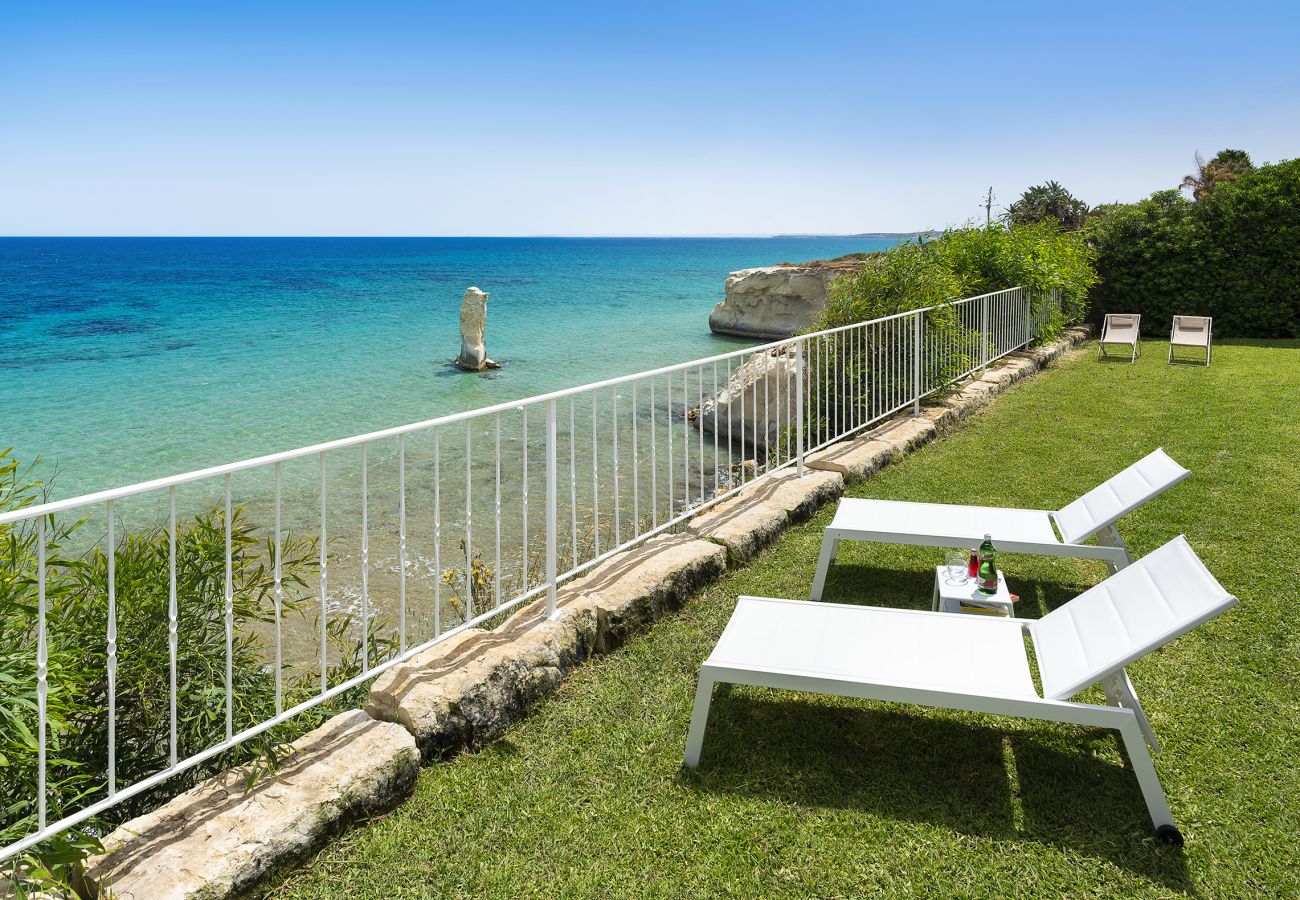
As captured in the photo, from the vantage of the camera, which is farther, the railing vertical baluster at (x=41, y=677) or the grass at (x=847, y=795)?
the grass at (x=847, y=795)

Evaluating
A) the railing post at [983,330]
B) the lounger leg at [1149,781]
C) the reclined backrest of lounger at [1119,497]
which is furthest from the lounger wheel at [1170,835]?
the railing post at [983,330]

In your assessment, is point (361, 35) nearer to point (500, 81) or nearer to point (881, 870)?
point (500, 81)

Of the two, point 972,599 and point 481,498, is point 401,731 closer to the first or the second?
point 972,599

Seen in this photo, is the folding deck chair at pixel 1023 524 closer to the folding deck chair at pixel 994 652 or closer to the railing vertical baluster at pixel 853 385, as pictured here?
the folding deck chair at pixel 994 652

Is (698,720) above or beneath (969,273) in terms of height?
beneath

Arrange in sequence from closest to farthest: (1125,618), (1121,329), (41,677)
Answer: (41,677), (1125,618), (1121,329)

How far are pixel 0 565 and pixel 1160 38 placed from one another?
26445 mm

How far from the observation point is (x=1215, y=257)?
1583 cm

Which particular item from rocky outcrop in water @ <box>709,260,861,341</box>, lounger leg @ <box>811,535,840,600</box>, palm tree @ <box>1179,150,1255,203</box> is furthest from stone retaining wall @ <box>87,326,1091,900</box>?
palm tree @ <box>1179,150,1255,203</box>

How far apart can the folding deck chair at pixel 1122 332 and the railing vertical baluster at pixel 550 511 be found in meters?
11.7

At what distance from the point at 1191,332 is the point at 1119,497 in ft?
33.4

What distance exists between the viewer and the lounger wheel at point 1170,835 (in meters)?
2.48

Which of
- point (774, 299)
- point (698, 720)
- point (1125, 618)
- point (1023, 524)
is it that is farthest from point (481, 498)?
point (774, 299)

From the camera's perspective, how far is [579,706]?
135 inches
